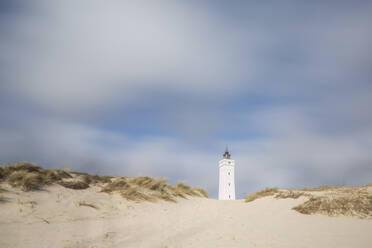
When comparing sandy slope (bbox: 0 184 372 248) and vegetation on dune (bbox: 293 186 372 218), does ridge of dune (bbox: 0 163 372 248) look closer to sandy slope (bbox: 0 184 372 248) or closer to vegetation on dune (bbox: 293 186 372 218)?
sandy slope (bbox: 0 184 372 248)

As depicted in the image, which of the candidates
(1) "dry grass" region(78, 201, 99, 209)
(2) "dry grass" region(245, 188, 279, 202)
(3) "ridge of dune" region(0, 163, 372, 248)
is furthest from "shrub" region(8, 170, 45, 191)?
(2) "dry grass" region(245, 188, 279, 202)

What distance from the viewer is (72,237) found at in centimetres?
650

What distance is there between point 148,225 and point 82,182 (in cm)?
503

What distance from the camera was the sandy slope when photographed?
615cm

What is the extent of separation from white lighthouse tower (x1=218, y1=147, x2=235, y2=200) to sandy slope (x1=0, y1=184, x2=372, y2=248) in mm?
53014

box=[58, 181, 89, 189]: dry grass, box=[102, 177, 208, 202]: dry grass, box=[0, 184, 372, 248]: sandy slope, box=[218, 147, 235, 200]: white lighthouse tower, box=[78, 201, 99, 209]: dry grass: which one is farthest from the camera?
box=[218, 147, 235, 200]: white lighthouse tower

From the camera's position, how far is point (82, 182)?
1163 cm

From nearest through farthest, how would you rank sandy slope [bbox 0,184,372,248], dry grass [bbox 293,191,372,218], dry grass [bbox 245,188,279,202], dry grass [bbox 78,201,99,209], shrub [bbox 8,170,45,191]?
sandy slope [bbox 0,184,372,248] → dry grass [bbox 293,191,372,218] → shrub [bbox 8,170,45,191] → dry grass [bbox 78,201,99,209] → dry grass [bbox 245,188,279,202]

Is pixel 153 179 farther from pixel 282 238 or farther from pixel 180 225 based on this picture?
pixel 282 238

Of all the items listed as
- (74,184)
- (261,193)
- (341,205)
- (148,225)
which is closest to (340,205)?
(341,205)

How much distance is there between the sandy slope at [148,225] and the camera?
6.15m

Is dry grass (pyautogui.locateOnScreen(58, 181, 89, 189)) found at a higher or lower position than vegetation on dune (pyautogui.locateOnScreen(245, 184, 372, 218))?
higher

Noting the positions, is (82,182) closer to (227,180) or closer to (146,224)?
(146,224)

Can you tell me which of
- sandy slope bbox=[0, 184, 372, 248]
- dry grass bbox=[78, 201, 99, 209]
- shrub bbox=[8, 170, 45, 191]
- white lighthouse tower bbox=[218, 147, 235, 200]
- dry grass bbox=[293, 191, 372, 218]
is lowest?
sandy slope bbox=[0, 184, 372, 248]
